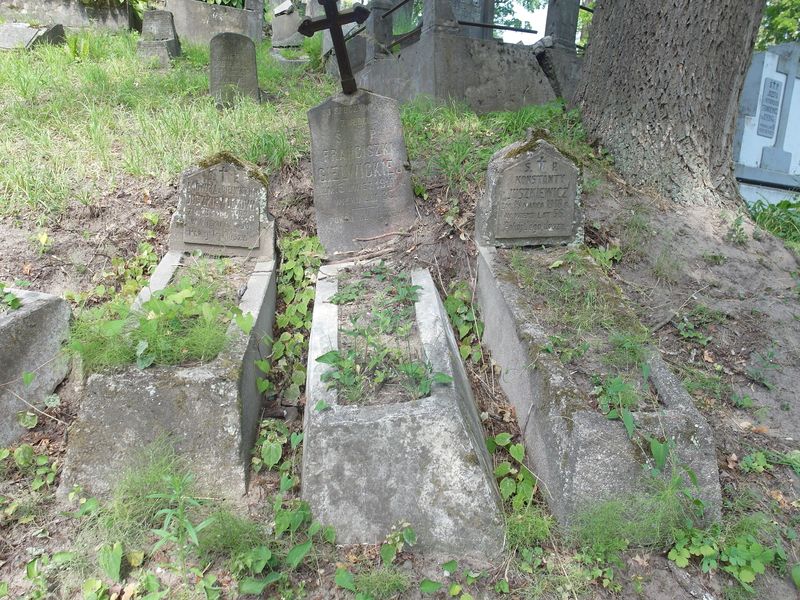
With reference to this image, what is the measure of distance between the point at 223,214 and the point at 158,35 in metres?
7.18

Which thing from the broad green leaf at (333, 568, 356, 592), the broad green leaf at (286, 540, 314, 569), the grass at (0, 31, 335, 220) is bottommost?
the broad green leaf at (333, 568, 356, 592)

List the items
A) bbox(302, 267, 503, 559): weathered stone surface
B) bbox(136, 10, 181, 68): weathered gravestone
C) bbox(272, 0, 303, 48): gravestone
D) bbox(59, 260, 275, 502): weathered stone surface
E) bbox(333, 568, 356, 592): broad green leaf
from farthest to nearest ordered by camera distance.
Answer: bbox(272, 0, 303, 48): gravestone < bbox(136, 10, 181, 68): weathered gravestone < bbox(59, 260, 275, 502): weathered stone surface < bbox(302, 267, 503, 559): weathered stone surface < bbox(333, 568, 356, 592): broad green leaf

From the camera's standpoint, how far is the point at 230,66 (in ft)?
23.1

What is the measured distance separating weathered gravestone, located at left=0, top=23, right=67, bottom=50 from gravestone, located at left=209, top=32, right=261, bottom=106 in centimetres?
353

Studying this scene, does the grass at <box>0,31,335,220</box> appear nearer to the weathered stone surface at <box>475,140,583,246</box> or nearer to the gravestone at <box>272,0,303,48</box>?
the weathered stone surface at <box>475,140,583,246</box>

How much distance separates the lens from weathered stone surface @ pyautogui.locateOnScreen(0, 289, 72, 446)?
2725 millimetres

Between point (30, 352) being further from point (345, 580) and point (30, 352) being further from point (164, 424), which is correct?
point (345, 580)

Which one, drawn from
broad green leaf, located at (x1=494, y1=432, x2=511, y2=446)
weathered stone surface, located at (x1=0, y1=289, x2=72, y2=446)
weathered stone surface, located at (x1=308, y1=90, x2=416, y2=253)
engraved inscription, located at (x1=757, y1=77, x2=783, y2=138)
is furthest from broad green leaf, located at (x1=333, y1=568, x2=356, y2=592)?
engraved inscription, located at (x1=757, y1=77, x2=783, y2=138)

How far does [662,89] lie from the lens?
4.79 m

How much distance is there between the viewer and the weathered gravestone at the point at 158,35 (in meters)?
→ 9.05

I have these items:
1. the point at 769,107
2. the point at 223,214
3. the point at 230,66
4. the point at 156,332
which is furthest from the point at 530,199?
the point at 769,107

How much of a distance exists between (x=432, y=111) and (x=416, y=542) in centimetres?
478

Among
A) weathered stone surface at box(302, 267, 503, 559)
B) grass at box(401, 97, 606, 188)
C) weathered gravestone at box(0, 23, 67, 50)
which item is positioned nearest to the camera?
weathered stone surface at box(302, 267, 503, 559)

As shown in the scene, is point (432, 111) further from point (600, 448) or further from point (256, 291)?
point (600, 448)
